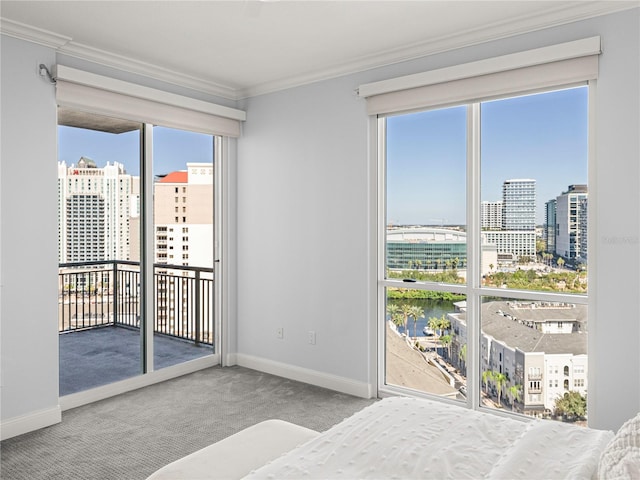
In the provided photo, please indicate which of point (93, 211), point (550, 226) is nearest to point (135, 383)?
point (93, 211)

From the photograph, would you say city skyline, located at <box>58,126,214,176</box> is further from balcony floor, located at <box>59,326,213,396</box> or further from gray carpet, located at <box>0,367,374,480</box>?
gray carpet, located at <box>0,367,374,480</box>

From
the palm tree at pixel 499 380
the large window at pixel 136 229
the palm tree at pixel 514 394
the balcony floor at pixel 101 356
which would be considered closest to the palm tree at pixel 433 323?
the palm tree at pixel 499 380

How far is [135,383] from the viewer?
3.86 m

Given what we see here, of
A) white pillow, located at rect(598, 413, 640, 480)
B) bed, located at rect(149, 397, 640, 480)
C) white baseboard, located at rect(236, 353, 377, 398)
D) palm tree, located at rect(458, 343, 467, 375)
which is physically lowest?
white baseboard, located at rect(236, 353, 377, 398)

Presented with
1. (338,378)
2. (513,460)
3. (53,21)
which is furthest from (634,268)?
(53,21)

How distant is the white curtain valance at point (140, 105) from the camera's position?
3.29 m

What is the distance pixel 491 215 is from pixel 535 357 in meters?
0.99

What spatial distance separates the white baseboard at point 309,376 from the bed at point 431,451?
72.3 inches

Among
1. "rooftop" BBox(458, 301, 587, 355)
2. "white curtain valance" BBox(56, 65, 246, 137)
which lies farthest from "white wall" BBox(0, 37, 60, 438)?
"rooftop" BBox(458, 301, 587, 355)

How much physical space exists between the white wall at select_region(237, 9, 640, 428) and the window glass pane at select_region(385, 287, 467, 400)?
0.64 feet

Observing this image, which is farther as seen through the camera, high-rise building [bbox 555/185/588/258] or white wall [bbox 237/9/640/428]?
high-rise building [bbox 555/185/588/258]

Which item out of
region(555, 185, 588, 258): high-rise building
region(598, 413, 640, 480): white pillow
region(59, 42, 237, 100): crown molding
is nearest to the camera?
region(598, 413, 640, 480): white pillow

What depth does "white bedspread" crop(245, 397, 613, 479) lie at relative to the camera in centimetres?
147

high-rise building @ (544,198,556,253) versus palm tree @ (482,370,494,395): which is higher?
high-rise building @ (544,198,556,253)
